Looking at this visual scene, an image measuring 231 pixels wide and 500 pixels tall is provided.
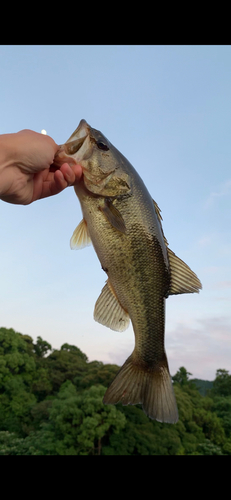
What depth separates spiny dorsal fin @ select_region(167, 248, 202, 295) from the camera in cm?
304

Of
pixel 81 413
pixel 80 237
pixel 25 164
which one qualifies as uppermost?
pixel 25 164

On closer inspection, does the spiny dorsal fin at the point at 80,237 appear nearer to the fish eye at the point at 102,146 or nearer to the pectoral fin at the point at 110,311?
the pectoral fin at the point at 110,311

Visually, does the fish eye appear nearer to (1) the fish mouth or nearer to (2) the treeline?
(1) the fish mouth

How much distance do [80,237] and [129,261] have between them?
0.58 meters

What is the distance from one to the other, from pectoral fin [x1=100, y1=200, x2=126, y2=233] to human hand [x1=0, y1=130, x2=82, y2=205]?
0.36m

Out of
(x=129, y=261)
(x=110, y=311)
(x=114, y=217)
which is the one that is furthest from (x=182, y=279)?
(x=114, y=217)

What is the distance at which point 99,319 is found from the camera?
3027mm

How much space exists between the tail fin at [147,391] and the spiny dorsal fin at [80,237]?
1.08m

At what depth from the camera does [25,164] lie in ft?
10.3

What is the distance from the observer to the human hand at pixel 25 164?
3.00 m

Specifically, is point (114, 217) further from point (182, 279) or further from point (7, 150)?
point (7, 150)

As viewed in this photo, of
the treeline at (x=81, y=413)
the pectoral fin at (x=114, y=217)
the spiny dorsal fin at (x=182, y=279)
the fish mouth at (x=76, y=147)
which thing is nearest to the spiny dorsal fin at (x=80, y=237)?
the pectoral fin at (x=114, y=217)
